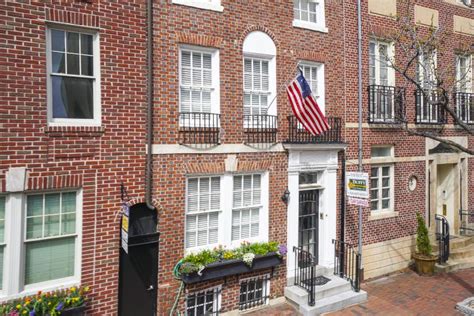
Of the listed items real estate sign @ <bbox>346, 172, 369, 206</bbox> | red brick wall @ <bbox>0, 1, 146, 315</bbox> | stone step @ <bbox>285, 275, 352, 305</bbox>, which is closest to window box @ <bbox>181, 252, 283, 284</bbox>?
stone step @ <bbox>285, 275, 352, 305</bbox>

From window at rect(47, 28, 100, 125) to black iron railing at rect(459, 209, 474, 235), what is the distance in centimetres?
1314

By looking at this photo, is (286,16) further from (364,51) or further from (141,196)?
(141,196)

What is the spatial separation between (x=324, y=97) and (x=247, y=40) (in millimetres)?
2821

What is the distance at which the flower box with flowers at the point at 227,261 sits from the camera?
7230mm

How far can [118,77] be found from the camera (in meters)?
6.73

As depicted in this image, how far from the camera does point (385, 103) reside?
35.3ft

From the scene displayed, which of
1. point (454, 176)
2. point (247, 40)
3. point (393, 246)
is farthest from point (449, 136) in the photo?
point (247, 40)

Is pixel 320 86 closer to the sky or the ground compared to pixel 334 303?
closer to the sky

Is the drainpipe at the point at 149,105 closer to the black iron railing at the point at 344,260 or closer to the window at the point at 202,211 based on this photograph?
the window at the point at 202,211

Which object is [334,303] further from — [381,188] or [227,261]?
[381,188]

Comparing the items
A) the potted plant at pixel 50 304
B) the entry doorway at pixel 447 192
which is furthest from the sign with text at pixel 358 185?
the potted plant at pixel 50 304

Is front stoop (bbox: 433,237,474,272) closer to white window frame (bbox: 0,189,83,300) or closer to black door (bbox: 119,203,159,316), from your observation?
black door (bbox: 119,203,159,316)

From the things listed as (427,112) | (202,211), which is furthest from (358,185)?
(427,112)

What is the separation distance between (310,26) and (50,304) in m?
8.83
